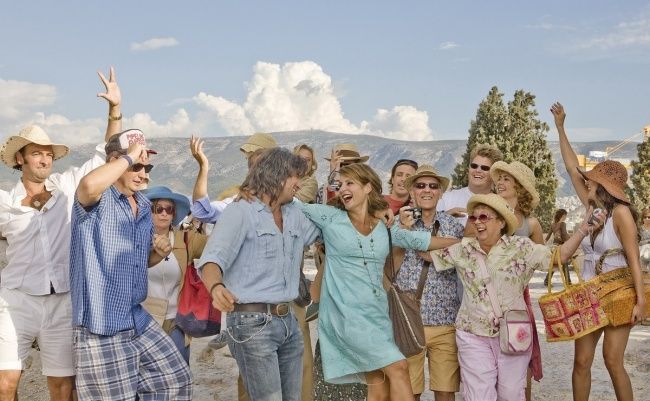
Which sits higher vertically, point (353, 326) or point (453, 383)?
point (353, 326)

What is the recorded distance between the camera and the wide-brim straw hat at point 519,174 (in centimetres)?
543

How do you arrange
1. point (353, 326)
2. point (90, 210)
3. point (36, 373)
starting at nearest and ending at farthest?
point (90, 210)
point (353, 326)
point (36, 373)

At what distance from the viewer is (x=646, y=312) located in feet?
17.0

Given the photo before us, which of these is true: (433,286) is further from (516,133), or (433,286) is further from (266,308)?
(516,133)

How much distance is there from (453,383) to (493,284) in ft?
2.77

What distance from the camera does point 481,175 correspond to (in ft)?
18.9

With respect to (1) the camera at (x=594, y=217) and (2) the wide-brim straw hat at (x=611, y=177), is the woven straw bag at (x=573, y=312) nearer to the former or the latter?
(1) the camera at (x=594, y=217)

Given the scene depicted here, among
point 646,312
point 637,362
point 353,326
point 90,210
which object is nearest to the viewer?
point 90,210

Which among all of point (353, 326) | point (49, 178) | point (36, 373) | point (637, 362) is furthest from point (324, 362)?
point (637, 362)

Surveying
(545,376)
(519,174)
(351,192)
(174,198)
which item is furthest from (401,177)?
(545,376)

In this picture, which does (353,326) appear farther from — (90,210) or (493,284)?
(90,210)

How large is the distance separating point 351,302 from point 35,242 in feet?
7.20

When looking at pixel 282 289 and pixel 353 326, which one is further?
pixel 353 326

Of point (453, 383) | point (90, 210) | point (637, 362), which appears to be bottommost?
point (637, 362)
